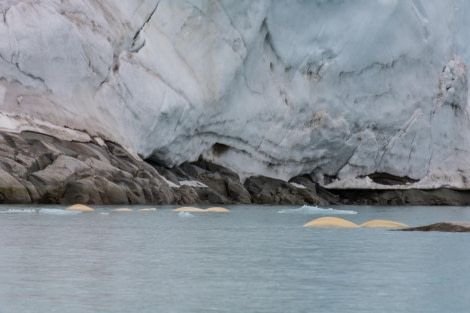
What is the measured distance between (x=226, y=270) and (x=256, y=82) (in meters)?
27.4

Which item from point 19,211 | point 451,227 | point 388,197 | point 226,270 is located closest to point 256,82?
point 388,197

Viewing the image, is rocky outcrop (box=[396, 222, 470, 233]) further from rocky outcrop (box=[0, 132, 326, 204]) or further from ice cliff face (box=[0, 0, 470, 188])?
ice cliff face (box=[0, 0, 470, 188])

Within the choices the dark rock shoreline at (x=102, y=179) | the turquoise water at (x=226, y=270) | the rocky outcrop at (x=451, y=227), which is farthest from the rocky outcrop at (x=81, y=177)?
the rocky outcrop at (x=451, y=227)

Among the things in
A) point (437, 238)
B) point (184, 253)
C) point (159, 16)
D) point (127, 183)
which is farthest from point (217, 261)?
point (159, 16)

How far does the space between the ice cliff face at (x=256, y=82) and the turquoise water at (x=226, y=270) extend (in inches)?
534

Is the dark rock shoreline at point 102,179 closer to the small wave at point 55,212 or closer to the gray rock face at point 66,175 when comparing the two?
the gray rock face at point 66,175

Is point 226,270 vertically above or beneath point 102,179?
beneath

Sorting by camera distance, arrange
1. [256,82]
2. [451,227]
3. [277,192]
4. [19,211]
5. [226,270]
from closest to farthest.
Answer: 1. [226,270]
2. [451,227]
3. [19,211]
4. [256,82]
5. [277,192]

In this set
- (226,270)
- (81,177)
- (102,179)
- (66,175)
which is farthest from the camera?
(102,179)

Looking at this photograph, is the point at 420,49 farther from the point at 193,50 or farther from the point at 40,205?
the point at 40,205

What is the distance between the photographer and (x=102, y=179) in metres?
25.8

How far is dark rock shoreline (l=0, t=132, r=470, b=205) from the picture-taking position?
24.3 meters

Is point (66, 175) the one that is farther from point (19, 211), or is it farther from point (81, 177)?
point (19, 211)

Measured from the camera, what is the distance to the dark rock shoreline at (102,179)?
2430cm
